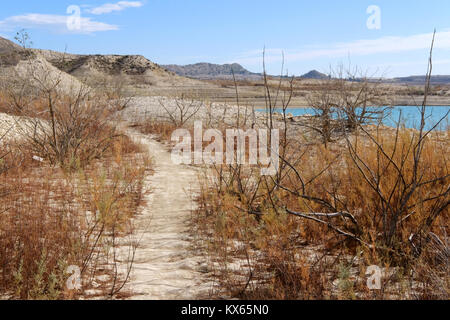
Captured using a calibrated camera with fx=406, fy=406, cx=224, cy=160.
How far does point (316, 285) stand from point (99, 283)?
4.34ft

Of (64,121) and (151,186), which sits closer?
(151,186)

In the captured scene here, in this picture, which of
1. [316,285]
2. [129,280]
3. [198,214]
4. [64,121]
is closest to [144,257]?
[129,280]

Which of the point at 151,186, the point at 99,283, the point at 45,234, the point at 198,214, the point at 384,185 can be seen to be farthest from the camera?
the point at 151,186

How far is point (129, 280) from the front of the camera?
102 inches

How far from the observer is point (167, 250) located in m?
3.24

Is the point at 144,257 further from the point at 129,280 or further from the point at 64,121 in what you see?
the point at 64,121

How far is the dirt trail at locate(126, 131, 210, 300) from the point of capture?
250cm
